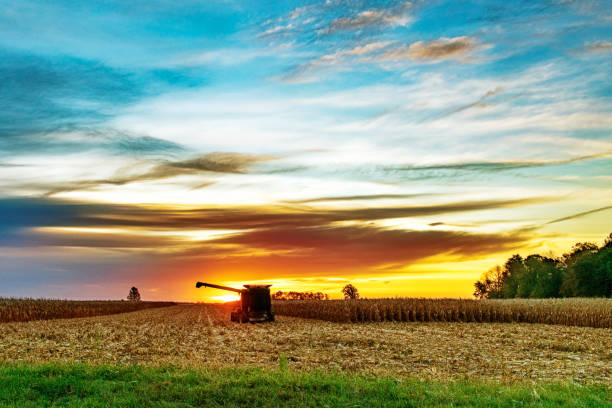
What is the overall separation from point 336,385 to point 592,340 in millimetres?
21170

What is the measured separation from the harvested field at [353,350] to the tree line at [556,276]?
166 feet

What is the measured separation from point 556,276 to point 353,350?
7850 centimetres

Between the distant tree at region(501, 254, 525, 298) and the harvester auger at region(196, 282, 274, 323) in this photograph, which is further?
the distant tree at region(501, 254, 525, 298)

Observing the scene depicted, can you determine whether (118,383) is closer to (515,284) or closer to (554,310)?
(554,310)

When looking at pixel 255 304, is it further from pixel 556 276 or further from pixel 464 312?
pixel 556 276

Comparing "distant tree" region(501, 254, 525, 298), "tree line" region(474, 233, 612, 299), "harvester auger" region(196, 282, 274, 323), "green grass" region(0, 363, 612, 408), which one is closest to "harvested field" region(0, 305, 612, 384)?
"green grass" region(0, 363, 612, 408)

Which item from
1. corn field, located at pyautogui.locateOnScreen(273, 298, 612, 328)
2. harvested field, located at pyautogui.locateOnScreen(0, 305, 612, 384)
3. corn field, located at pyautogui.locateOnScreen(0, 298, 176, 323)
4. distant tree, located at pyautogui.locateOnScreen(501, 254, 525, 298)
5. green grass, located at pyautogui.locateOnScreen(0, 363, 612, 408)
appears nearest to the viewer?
green grass, located at pyautogui.locateOnScreen(0, 363, 612, 408)

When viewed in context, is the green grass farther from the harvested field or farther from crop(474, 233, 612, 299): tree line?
crop(474, 233, 612, 299): tree line

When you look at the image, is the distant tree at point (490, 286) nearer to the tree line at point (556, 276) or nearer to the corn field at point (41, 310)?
the tree line at point (556, 276)

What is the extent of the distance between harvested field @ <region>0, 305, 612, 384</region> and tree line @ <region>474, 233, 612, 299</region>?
50724 millimetres

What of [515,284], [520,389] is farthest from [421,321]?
[515,284]

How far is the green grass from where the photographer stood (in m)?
12.1

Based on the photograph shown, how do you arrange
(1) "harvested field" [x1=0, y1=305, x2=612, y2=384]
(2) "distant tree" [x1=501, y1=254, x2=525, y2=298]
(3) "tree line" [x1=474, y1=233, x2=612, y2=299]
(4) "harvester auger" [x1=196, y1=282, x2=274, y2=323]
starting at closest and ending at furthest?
(1) "harvested field" [x1=0, y1=305, x2=612, y2=384] → (4) "harvester auger" [x1=196, y1=282, x2=274, y2=323] → (3) "tree line" [x1=474, y1=233, x2=612, y2=299] → (2) "distant tree" [x1=501, y1=254, x2=525, y2=298]

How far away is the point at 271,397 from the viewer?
1244 centimetres
